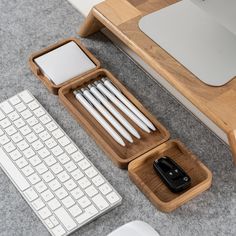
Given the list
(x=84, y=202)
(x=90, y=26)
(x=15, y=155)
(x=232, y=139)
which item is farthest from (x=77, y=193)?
(x=90, y=26)

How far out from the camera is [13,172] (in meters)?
0.78

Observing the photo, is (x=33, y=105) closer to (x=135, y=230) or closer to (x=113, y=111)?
(x=113, y=111)

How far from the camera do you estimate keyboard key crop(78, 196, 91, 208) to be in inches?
29.2

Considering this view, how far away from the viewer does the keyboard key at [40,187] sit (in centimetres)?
76

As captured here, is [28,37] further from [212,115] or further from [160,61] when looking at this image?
[212,115]

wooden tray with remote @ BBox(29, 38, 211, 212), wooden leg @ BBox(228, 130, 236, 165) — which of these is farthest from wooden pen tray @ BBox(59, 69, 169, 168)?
wooden leg @ BBox(228, 130, 236, 165)

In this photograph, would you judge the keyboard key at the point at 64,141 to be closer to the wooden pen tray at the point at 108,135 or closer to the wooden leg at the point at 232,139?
the wooden pen tray at the point at 108,135

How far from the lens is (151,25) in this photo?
86 cm

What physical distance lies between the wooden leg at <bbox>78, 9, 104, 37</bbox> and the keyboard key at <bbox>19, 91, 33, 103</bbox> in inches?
6.8

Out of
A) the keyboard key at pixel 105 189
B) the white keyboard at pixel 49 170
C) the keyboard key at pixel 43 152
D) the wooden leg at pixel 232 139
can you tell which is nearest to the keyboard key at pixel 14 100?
the white keyboard at pixel 49 170

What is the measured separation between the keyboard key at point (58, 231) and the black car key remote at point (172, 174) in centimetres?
16

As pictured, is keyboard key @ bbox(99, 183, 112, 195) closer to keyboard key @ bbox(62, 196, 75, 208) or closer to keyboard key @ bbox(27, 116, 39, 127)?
keyboard key @ bbox(62, 196, 75, 208)

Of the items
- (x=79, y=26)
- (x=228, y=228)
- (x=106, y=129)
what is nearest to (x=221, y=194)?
(x=228, y=228)

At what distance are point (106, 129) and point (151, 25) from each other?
19cm
